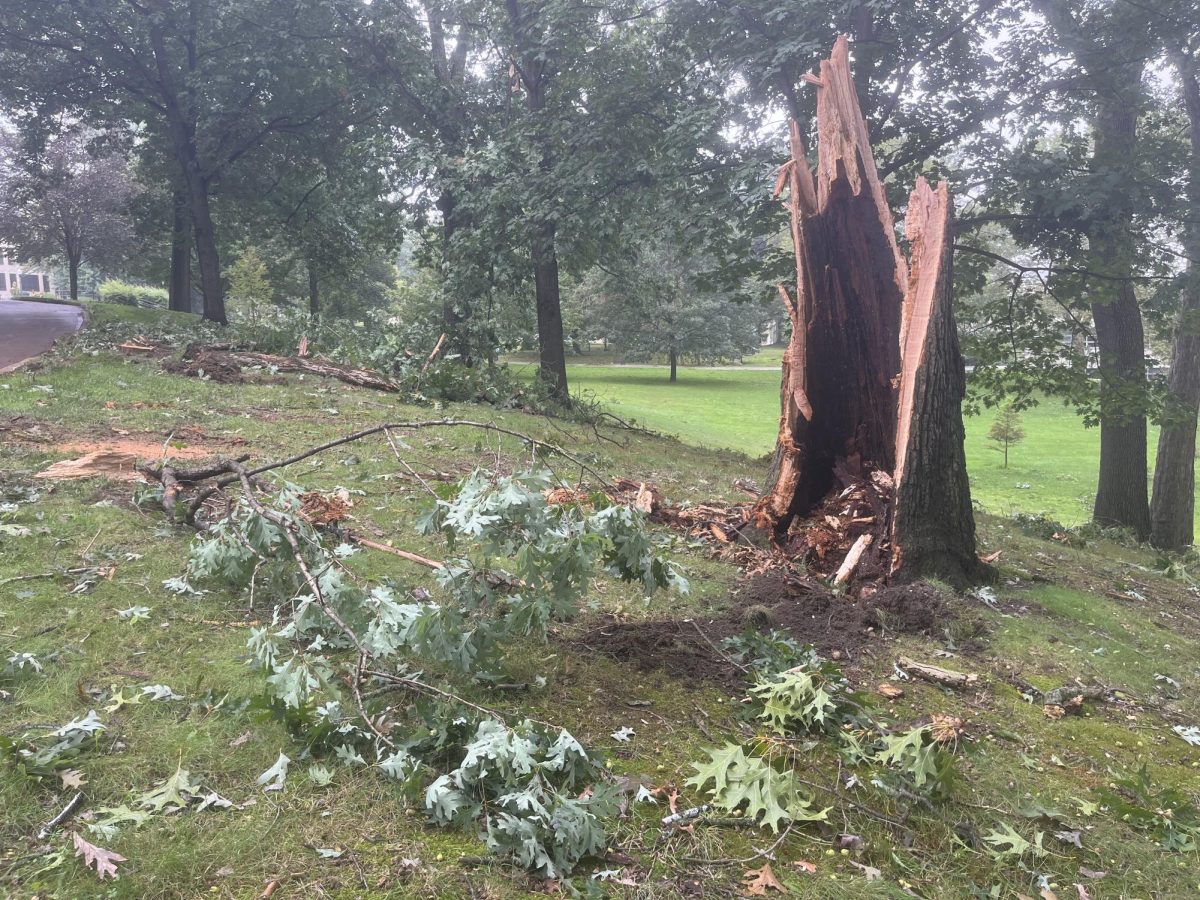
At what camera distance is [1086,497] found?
17484mm

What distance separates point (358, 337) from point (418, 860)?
13925 millimetres

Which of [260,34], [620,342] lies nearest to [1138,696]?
[260,34]

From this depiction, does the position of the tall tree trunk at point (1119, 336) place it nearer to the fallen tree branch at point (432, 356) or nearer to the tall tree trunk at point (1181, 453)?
the tall tree trunk at point (1181, 453)

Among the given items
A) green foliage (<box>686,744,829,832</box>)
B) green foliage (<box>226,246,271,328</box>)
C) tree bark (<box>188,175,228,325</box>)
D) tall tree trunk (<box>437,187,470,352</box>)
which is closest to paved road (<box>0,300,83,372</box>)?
tree bark (<box>188,175,228,325</box>)

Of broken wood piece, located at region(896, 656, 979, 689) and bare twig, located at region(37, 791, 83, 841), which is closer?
bare twig, located at region(37, 791, 83, 841)

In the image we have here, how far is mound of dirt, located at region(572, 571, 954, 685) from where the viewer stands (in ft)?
12.6

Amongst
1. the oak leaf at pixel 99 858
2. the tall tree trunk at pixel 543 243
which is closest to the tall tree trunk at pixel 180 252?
the tall tree trunk at pixel 543 243

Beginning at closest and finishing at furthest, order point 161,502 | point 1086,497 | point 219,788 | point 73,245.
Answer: point 219,788
point 161,502
point 1086,497
point 73,245

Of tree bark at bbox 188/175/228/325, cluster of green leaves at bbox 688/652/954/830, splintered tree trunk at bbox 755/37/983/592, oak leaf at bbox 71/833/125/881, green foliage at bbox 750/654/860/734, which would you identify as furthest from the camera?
tree bark at bbox 188/175/228/325

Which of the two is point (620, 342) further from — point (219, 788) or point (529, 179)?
point (219, 788)

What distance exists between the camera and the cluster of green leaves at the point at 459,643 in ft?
7.99

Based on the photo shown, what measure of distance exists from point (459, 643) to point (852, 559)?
9.70ft

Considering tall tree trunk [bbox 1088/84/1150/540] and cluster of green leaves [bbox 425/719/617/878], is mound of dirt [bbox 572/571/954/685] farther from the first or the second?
tall tree trunk [bbox 1088/84/1150/540]

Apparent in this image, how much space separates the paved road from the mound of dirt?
1057cm
